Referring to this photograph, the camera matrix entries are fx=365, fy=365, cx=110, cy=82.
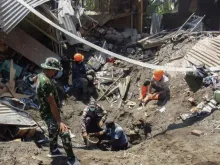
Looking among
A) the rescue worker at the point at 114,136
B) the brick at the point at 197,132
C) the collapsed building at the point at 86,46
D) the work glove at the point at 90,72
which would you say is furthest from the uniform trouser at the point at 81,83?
the brick at the point at 197,132

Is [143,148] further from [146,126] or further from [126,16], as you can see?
[126,16]

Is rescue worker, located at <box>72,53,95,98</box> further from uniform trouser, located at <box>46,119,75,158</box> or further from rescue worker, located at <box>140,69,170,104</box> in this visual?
uniform trouser, located at <box>46,119,75,158</box>

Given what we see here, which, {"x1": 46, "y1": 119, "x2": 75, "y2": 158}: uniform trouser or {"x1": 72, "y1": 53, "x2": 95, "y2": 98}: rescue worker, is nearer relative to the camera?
{"x1": 46, "y1": 119, "x2": 75, "y2": 158}: uniform trouser

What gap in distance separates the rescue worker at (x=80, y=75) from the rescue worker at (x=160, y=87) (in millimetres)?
2131

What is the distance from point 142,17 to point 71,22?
14.4ft

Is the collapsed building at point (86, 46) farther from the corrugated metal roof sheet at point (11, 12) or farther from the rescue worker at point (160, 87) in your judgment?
the rescue worker at point (160, 87)

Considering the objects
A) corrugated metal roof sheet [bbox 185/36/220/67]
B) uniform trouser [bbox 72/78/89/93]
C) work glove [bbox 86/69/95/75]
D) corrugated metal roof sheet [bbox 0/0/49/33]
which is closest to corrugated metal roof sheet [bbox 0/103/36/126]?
corrugated metal roof sheet [bbox 0/0/49/33]

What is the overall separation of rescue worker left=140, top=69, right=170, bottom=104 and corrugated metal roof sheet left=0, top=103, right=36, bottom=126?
12.8ft

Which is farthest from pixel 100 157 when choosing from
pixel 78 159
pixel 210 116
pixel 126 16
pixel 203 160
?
pixel 126 16

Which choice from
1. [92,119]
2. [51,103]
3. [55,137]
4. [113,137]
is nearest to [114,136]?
[113,137]

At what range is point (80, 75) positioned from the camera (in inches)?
476

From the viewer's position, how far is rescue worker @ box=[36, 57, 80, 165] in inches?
244

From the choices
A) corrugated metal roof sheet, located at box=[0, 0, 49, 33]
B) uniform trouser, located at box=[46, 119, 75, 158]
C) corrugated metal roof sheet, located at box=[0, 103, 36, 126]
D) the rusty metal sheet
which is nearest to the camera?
uniform trouser, located at box=[46, 119, 75, 158]

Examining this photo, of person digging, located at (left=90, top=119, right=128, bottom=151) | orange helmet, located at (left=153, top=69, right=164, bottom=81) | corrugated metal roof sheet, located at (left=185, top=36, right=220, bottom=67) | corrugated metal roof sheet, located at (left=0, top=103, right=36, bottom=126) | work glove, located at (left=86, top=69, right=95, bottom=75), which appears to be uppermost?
corrugated metal roof sheet, located at (left=185, top=36, right=220, bottom=67)
